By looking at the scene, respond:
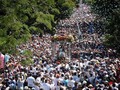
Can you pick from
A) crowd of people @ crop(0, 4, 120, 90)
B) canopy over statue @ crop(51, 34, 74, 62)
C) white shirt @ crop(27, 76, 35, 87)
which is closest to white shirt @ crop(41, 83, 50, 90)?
crowd of people @ crop(0, 4, 120, 90)

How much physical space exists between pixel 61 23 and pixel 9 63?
33.5 metres

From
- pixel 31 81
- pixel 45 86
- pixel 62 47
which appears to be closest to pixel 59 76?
pixel 31 81

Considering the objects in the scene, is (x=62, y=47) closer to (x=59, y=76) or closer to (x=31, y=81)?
(x=59, y=76)

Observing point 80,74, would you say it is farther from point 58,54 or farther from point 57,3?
point 57,3

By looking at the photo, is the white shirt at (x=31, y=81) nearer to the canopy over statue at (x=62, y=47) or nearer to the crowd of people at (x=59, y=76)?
the crowd of people at (x=59, y=76)

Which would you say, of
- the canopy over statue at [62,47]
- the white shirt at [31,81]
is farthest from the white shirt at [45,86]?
the canopy over statue at [62,47]

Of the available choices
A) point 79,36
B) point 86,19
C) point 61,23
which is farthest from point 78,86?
point 86,19

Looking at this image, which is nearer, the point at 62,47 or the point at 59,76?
the point at 59,76

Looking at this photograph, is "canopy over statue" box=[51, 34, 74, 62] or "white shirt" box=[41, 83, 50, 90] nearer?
"white shirt" box=[41, 83, 50, 90]

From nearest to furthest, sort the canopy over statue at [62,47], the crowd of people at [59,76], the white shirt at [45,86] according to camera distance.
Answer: the white shirt at [45,86]
the crowd of people at [59,76]
the canopy over statue at [62,47]

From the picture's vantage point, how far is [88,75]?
22016mm

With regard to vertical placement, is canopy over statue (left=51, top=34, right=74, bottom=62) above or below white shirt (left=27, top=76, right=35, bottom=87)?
below

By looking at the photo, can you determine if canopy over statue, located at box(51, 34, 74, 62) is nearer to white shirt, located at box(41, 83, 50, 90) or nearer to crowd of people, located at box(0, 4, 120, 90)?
crowd of people, located at box(0, 4, 120, 90)

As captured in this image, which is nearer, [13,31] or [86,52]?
[13,31]
